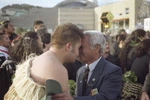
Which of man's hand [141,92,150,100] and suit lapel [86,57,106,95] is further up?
suit lapel [86,57,106,95]

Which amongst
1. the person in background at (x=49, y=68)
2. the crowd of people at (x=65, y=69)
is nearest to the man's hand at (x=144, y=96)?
the crowd of people at (x=65, y=69)

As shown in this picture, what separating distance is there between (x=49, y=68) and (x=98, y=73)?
30.4 inches

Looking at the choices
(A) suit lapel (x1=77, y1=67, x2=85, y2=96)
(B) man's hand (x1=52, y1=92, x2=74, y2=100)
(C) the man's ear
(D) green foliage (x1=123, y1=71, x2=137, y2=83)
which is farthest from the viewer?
(D) green foliage (x1=123, y1=71, x2=137, y2=83)

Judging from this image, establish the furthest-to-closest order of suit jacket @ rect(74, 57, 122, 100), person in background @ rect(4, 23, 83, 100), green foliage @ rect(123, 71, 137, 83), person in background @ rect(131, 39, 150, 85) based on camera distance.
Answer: person in background @ rect(131, 39, 150, 85), green foliage @ rect(123, 71, 137, 83), suit jacket @ rect(74, 57, 122, 100), person in background @ rect(4, 23, 83, 100)

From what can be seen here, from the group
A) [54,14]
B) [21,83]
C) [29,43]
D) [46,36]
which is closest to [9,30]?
[46,36]

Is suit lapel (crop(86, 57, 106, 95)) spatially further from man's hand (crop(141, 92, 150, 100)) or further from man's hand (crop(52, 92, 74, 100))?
man's hand (crop(141, 92, 150, 100))

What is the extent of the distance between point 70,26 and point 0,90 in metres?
2.36

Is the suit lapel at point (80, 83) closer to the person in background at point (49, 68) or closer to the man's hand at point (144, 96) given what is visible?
the person in background at point (49, 68)

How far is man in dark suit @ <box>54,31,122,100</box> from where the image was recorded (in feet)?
8.70

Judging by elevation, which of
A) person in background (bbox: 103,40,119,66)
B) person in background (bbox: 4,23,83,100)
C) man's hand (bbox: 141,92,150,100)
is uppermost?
person in background (bbox: 4,23,83,100)

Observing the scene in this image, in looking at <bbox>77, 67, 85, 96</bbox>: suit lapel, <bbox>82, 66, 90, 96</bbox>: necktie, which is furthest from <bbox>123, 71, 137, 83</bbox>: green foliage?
→ <bbox>82, 66, 90, 96</bbox>: necktie

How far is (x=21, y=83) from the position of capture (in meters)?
2.26

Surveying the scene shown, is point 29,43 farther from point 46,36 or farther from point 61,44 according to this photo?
point 61,44

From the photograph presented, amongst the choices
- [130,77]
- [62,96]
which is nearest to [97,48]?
[62,96]
